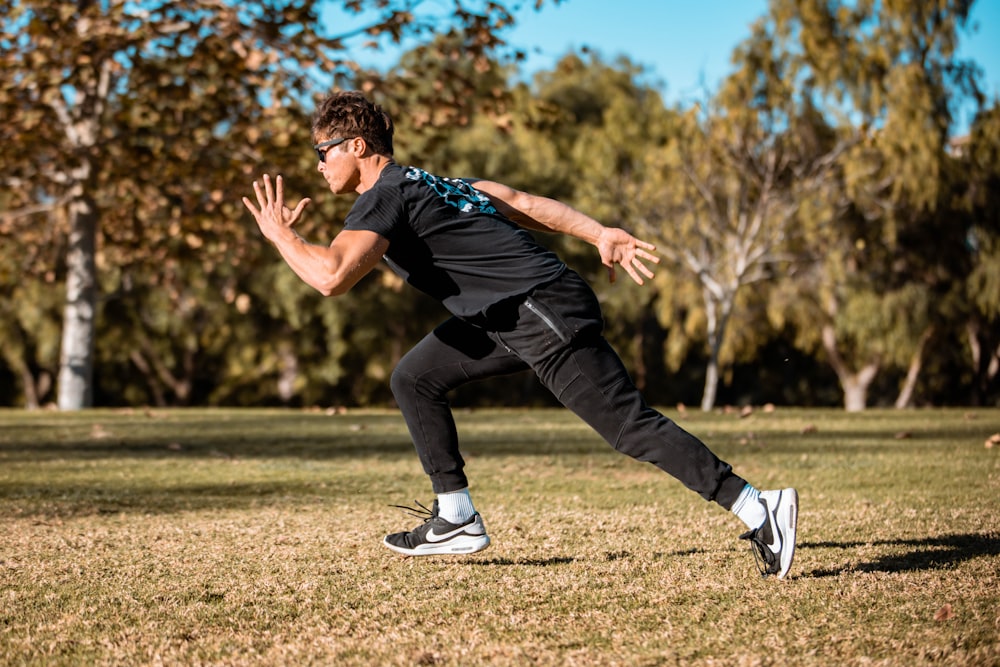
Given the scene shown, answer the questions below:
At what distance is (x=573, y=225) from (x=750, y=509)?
1.33m

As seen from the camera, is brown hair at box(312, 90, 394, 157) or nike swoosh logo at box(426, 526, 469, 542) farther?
nike swoosh logo at box(426, 526, 469, 542)

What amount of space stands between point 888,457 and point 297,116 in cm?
954

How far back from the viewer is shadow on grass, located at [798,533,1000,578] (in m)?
4.32

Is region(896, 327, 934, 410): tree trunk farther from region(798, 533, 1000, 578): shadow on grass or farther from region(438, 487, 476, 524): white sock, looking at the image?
region(438, 487, 476, 524): white sock

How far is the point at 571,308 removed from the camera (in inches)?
165

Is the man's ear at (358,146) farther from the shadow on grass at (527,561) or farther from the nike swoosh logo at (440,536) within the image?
the shadow on grass at (527,561)

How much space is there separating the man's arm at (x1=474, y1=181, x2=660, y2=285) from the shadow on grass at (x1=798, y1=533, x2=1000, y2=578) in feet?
4.60

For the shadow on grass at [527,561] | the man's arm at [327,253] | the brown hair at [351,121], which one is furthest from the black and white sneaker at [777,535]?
the brown hair at [351,121]

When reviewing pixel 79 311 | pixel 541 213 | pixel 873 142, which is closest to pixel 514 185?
pixel 873 142

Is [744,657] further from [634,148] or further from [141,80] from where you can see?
[634,148]

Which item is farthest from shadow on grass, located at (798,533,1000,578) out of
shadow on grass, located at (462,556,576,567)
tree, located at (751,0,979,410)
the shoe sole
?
tree, located at (751,0,979,410)

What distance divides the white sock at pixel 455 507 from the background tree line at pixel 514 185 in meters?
10.4

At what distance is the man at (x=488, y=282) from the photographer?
4020mm

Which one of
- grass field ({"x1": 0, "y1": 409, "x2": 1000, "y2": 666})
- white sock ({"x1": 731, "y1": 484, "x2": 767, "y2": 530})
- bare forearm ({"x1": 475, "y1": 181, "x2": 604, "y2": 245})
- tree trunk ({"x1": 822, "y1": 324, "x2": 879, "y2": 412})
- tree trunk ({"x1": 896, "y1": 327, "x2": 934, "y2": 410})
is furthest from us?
tree trunk ({"x1": 822, "y1": 324, "x2": 879, "y2": 412})
